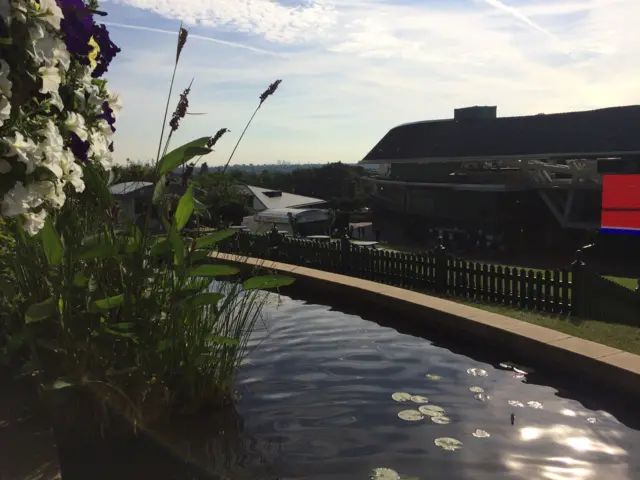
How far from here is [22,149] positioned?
6.10 ft

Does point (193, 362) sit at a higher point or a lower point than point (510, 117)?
lower

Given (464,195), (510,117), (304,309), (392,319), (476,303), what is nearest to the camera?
(392,319)

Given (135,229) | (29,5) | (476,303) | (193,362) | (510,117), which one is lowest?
(476,303)

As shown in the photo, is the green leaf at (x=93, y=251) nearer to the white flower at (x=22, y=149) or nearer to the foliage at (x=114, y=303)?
the foliage at (x=114, y=303)

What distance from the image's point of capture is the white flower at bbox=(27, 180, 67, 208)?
202 centimetres

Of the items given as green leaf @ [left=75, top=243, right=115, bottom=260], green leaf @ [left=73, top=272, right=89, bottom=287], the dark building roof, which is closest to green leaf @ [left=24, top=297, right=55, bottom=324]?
green leaf @ [left=73, top=272, right=89, bottom=287]

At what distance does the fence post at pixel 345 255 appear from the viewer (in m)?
11.2

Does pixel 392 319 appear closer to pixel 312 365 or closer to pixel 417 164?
pixel 312 365

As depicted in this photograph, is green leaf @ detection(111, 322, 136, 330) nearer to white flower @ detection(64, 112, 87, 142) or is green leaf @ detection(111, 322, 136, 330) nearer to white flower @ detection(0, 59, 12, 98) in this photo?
white flower @ detection(64, 112, 87, 142)

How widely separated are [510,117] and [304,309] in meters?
26.5

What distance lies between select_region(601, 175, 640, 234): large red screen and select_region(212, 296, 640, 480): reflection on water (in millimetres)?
13823

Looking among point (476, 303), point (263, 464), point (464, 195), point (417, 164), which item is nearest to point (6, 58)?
point (263, 464)

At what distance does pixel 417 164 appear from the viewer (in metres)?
31.1

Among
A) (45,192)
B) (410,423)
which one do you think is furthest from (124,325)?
(410,423)
